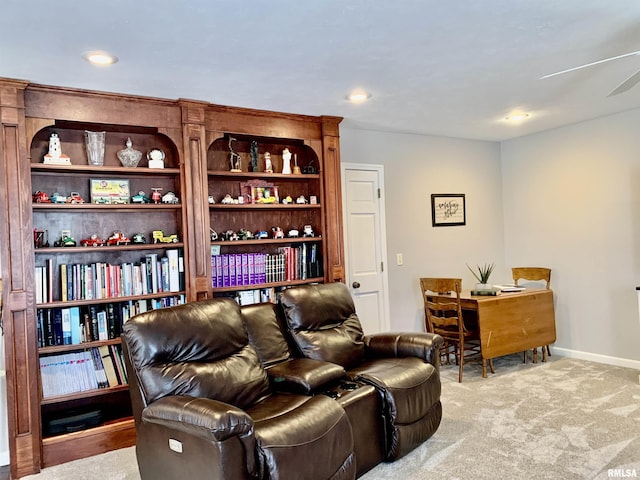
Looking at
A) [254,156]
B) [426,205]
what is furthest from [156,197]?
[426,205]

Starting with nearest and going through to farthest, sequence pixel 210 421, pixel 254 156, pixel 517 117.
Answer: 1. pixel 210 421
2. pixel 254 156
3. pixel 517 117

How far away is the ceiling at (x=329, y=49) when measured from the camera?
7.16 feet

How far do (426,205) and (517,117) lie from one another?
1.22 m

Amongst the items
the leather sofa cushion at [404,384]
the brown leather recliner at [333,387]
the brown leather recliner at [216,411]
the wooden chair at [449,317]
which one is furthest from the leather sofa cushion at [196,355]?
the wooden chair at [449,317]

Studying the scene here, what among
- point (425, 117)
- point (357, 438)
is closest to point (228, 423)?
point (357, 438)

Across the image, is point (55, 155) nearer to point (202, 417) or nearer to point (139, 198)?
point (139, 198)

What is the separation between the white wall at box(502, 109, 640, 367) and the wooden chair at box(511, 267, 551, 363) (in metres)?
0.20

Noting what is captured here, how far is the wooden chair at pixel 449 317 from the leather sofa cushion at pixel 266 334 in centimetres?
176

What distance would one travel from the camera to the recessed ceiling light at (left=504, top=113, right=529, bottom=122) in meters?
4.35

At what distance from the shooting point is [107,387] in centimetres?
331

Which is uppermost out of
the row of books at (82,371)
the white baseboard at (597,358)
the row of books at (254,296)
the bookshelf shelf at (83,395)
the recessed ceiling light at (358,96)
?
the recessed ceiling light at (358,96)

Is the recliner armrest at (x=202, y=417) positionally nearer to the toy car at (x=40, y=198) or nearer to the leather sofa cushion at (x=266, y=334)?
the leather sofa cushion at (x=266, y=334)

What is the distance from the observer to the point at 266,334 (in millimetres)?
3123

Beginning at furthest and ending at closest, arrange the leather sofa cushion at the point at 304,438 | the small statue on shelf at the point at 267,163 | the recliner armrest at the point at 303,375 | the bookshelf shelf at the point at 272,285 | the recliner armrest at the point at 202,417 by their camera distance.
Result: the small statue on shelf at the point at 267,163
the bookshelf shelf at the point at 272,285
the recliner armrest at the point at 303,375
the leather sofa cushion at the point at 304,438
the recliner armrest at the point at 202,417
